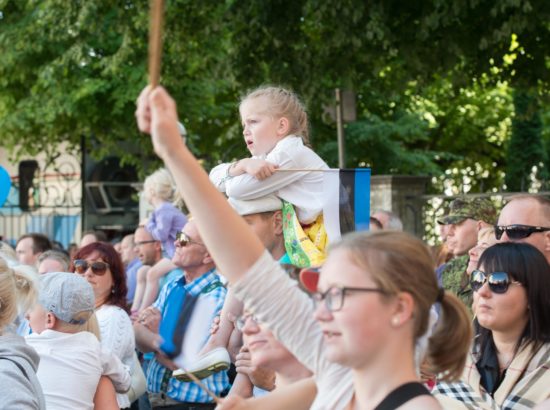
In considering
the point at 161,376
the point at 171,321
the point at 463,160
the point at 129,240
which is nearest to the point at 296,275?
the point at 171,321

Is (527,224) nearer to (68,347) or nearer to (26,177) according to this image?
(68,347)

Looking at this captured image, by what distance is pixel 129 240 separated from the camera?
1166cm

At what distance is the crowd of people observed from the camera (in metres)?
2.58

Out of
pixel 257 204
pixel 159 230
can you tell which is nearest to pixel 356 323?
pixel 257 204

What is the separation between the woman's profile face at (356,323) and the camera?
2.53 metres

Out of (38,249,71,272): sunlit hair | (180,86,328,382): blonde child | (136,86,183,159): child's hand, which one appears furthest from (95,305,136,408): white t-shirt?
(136,86,183,159): child's hand

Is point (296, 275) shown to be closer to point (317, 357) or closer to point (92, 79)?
point (317, 357)

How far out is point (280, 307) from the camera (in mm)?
2805

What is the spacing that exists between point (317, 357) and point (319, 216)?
1999 mm

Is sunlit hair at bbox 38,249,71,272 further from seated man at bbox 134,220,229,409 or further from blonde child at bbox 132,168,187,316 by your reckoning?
seated man at bbox 134,220,229,409

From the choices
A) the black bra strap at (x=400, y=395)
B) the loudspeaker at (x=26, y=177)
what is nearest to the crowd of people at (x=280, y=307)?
the black bra strap at (x=400, y=395)

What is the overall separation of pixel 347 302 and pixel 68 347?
3198 millimetres

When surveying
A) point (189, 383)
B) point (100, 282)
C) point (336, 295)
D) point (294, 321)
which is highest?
point (336, 295)

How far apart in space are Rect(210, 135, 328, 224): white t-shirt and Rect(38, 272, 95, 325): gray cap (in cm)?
112
